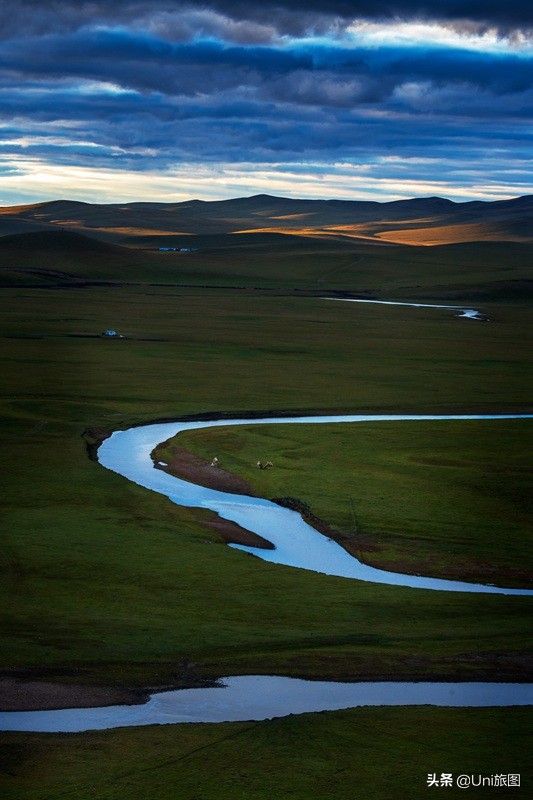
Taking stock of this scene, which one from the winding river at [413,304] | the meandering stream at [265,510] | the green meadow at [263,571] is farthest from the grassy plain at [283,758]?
the winding river at [413,304]

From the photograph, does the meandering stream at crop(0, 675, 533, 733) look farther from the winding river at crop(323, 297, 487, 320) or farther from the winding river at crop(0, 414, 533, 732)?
the winding river at crop(323, 297, 487, 320)

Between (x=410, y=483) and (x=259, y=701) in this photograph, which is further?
(x=410, y=483)

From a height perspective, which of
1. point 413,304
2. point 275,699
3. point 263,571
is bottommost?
point 413,304

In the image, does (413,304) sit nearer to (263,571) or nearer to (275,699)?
(263,571)

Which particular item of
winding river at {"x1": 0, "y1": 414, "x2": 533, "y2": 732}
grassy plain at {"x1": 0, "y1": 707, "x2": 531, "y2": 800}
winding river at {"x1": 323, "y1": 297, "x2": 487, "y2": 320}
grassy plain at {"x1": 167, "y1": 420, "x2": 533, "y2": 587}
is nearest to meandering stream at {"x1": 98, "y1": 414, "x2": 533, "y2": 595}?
winding river at {"x1": 0, "y1": 414, "x2": 533, "y2": 732}

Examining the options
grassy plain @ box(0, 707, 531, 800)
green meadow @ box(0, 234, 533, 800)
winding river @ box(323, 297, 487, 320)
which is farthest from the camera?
winding river @ box(323, 297, 487, 320)

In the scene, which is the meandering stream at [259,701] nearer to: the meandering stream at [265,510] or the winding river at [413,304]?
the meandering stream at [265,510]

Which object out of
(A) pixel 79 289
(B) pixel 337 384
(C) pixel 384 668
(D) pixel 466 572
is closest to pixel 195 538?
(D) pixel 466 572

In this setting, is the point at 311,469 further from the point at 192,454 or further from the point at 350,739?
the point at 350,739

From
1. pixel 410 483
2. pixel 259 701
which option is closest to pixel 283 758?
pixel 259 701
